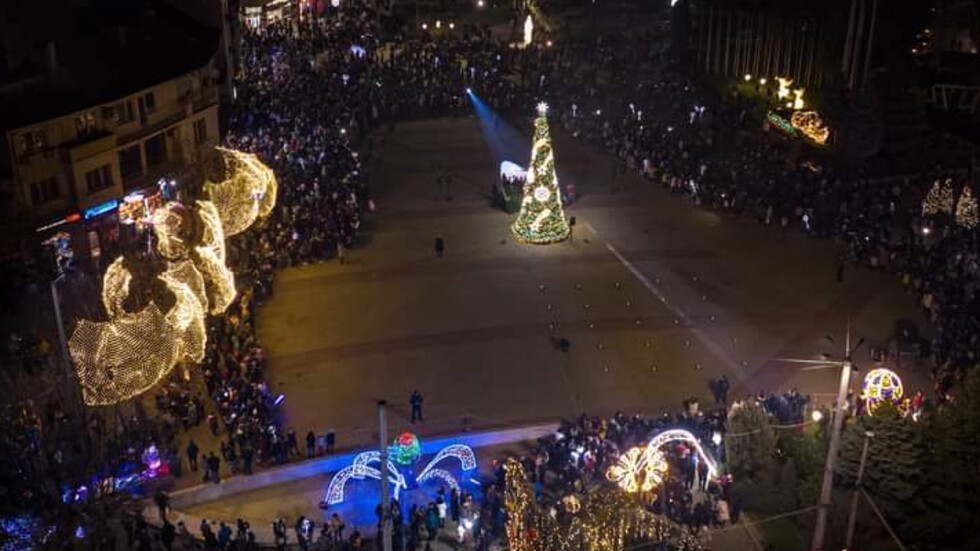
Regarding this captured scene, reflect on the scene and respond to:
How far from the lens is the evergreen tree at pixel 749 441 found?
21625mm

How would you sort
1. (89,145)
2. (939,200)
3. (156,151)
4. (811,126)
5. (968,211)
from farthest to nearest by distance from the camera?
1. (811,126)
2. (156,151)
3. (939,200)
4. (968,211)
5. (89,145)

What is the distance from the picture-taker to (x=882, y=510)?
20.0 meters

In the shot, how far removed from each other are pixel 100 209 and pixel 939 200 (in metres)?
27.6

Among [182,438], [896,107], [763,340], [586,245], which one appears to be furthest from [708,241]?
[182,438]

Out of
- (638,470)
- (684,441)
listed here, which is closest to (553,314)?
(684,441)

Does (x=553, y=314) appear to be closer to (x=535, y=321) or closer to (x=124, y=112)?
(x=535, y=321)

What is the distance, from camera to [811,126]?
43531mm

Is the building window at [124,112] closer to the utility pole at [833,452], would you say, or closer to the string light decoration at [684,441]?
the string light decoration at [684,441]

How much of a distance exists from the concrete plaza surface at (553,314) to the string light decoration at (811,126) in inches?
292

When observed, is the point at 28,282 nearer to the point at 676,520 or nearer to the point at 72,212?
the point at 72,212

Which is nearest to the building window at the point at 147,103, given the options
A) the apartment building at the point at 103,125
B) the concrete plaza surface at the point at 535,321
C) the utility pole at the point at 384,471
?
the apartment building at the point at 103,125

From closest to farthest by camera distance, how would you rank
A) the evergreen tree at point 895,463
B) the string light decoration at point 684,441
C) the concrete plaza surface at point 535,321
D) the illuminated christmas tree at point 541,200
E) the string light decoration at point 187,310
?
the evergreen tree at point 895,463 < the string light decoration at point 684,441 < the string light decoration at point 187,310 < the concrete plaza surface at point 535,321 < the illuminated christmas tree at point 541,200

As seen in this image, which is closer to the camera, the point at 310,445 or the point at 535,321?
the point at 310,445

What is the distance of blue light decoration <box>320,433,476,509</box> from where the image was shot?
21.9 meters
